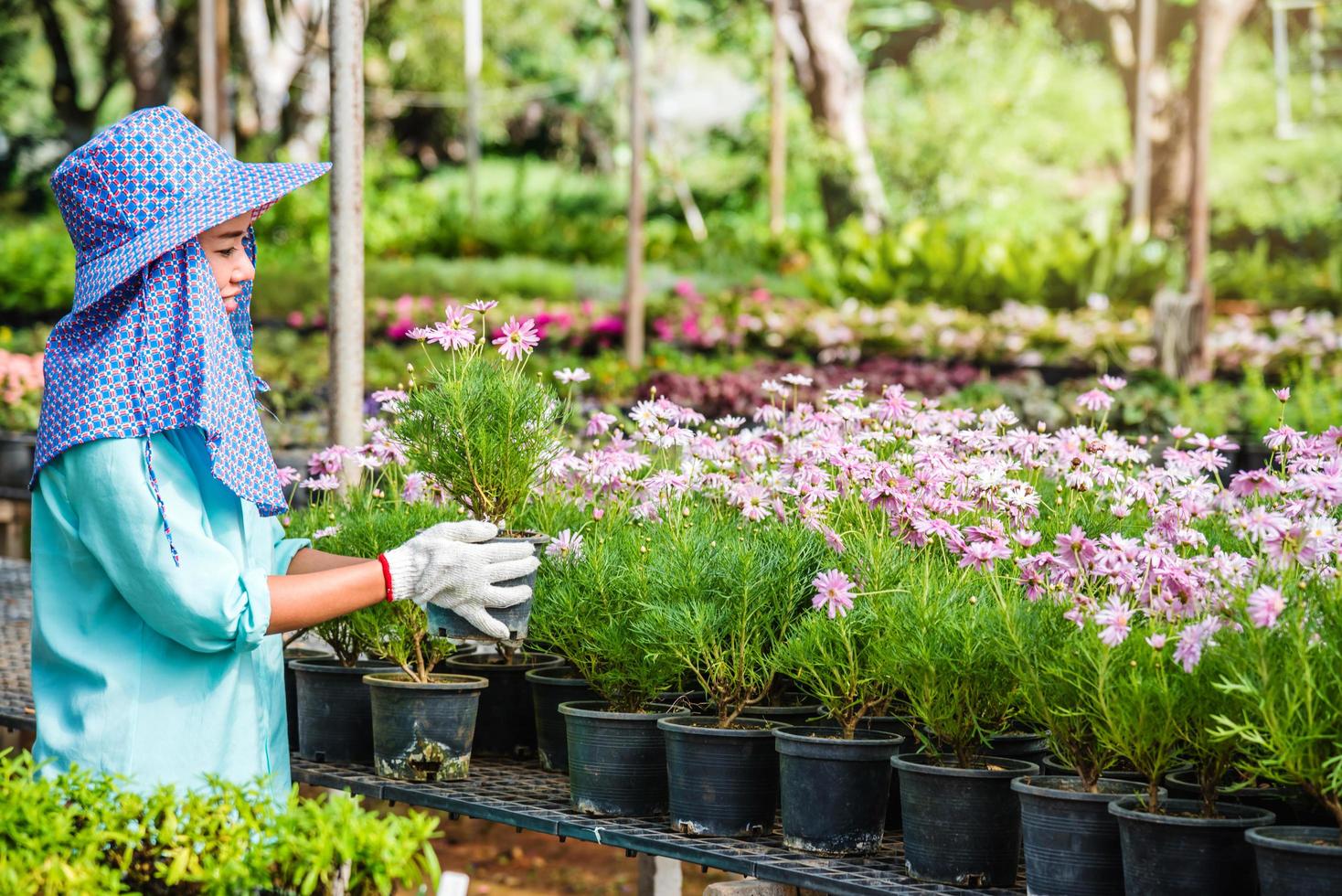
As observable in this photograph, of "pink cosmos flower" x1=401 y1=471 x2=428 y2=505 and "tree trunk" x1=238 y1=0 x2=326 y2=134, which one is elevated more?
"tree trunk" x1=238 y1=0 x2=326 y2=134

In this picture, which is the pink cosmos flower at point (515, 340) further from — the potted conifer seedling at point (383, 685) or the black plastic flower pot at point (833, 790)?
the black plastic flower pot at point (833, 790)

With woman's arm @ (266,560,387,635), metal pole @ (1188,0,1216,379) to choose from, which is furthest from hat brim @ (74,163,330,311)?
metal pole @ (1188,0,1216,379)

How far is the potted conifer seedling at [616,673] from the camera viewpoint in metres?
3.00

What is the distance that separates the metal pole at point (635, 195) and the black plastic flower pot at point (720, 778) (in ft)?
24.7

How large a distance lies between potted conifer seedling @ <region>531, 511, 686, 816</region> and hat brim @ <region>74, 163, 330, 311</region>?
947 mm

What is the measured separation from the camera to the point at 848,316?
42.2 ft

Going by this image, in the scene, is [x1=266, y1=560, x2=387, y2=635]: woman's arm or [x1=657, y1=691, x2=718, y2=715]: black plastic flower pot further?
[x1=657, y1=691, x2=718, y2=715]: black plastic flower pot

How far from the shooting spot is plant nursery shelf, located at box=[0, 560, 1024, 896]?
2.64m

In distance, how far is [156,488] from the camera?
2.37 m

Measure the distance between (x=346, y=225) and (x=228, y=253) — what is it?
1.82 m

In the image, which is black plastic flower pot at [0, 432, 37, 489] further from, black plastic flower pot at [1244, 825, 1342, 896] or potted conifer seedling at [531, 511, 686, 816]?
black plastic flower pot at [1244, 825, 1342, 896]

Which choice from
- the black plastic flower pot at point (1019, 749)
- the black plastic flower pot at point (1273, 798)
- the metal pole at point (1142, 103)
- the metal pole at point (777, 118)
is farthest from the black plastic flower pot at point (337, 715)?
the metal pole at point (777, 118)

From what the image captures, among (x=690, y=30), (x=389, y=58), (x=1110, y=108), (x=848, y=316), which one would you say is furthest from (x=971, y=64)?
(x=848, y=316)

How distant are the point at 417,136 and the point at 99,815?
3136 centimetres
